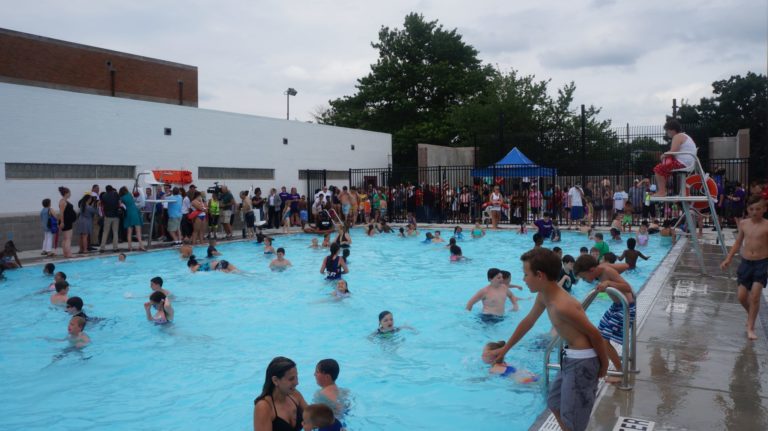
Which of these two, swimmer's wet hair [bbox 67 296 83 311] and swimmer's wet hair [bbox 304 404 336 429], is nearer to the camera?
swimmer's wet hair [bbox 304 404 336 429]

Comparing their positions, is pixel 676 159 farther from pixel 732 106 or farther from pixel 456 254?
pixel 732 106

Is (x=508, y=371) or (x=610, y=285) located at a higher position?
(x=610, y=285)

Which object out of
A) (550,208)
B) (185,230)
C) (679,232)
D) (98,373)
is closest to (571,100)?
(550,208)

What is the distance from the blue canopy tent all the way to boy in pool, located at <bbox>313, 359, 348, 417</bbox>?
19.9m

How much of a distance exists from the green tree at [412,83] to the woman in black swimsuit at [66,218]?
107 ft

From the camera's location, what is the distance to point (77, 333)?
875cm

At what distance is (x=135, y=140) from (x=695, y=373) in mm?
19164

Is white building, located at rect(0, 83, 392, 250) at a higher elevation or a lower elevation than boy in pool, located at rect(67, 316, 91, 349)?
higher

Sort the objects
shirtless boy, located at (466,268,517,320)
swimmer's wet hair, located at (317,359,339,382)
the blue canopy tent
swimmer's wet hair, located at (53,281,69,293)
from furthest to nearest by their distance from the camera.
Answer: the blue canopy tent → swimmer's wet hair, located at (53,281,69,293) → shirtless boy, located at (466,268,517,320) → swimmer's wet hair, located at (317,359,339,382)

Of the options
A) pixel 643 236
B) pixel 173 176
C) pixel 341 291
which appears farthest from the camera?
pixel 173 176

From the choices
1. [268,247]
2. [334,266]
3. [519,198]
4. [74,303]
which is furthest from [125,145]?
[519,198]

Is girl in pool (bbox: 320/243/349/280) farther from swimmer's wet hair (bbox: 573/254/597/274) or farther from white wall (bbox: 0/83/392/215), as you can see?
white wall (bbox: 0/83/392/215)

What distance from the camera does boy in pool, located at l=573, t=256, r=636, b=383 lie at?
4.96m

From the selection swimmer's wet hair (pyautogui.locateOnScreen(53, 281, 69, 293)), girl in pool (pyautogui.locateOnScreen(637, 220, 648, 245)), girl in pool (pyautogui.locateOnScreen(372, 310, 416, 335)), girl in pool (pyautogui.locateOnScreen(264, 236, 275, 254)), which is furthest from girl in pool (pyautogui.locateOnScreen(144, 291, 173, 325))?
girl in pool (pyautogui.locateOnScreen(637, 220, 648, 245))
